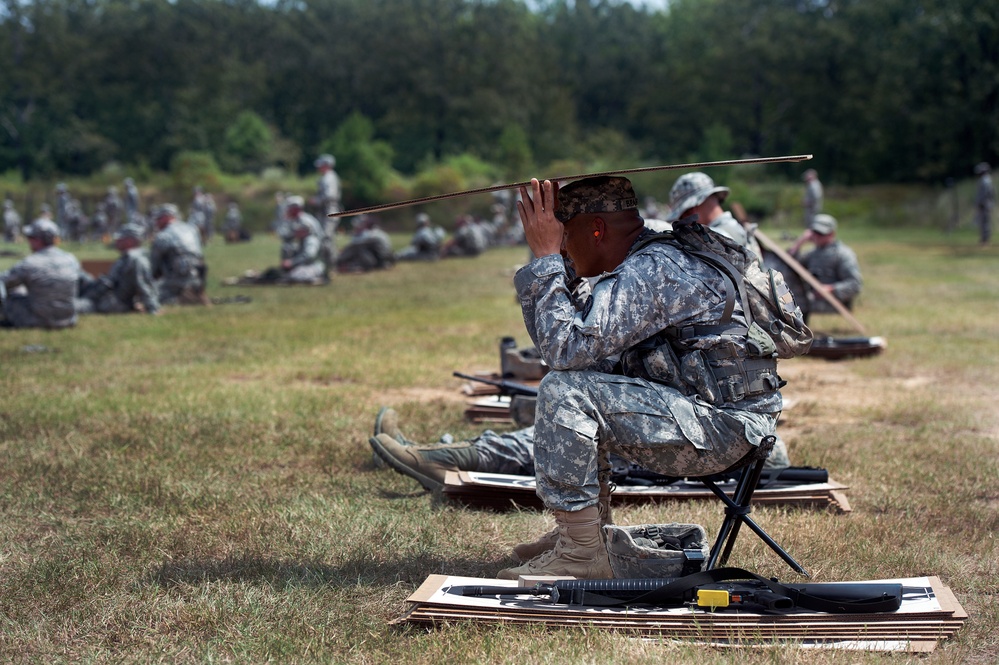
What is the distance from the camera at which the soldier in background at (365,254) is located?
2362 cm

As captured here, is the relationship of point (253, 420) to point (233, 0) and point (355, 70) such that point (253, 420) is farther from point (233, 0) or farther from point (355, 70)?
point (233, 0)

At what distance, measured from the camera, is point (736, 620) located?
11.0ft

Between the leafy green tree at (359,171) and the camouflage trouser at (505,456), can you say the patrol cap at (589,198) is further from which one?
the leafy green tree at (359,171)

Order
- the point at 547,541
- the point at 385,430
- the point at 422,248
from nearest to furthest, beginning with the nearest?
the point at 547,541
the point at 385,430
the point at 422,248

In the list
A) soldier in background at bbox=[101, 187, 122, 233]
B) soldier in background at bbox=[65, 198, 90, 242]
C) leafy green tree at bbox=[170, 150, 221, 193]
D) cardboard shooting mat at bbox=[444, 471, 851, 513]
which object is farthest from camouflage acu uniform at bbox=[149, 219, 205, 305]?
leafy green tree at bbox=[170, 150, 221, 193]

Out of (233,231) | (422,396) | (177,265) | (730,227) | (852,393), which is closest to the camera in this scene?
(730,227)

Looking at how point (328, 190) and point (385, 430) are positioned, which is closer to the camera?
point (385, 430)

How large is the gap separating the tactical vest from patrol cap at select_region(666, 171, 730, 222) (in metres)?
4.00

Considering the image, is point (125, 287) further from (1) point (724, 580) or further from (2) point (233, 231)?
(2) point (233, 231)

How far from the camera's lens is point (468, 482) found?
16.3ft

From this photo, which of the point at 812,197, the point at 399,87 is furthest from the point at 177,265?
the point at 399,87

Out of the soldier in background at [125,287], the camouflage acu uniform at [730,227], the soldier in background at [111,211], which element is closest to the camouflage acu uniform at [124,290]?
the soldier in background at [125,287]

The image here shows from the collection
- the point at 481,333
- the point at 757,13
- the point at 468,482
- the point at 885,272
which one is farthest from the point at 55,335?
the point at 757,13

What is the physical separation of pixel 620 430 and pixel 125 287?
12.3 metres
